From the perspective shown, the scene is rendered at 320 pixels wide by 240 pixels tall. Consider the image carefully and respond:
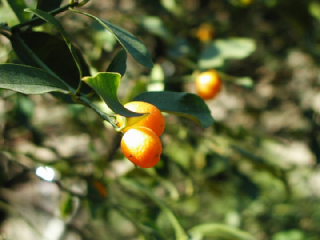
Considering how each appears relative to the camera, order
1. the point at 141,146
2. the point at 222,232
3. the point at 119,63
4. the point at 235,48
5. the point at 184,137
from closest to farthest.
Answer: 1. the point at 141,146
2. the point at 119,63
3. the point at 222,232
4. the point at 235,48
5. the point at 184,137

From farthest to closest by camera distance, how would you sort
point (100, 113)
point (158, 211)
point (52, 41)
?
point (158, 211) → point (52, 41) → point (100, 113)

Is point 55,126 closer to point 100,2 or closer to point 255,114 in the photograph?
point 100,2

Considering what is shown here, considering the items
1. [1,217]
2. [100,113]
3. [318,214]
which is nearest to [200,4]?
[318,214]

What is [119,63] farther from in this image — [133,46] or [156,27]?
[156,27]

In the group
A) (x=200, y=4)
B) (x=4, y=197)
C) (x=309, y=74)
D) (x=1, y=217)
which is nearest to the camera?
(x=4, y=197)

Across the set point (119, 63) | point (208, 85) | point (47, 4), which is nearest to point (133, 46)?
point (119, 63)

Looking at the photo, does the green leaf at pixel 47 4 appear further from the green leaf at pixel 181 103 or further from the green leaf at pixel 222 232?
the green leaf at pixel 222 232

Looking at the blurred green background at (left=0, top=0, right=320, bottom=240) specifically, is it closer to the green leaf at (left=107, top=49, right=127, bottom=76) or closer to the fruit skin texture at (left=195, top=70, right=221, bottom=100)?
the fruit skin texture at (left=195, top=70, right=221, bottom=100)
